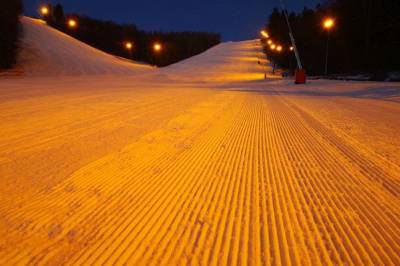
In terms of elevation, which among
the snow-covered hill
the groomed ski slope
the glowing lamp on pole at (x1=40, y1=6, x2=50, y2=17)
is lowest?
the groomed ski slope

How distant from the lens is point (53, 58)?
47250 mm

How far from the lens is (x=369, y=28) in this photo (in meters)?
36.2

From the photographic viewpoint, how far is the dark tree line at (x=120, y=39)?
88.6 m

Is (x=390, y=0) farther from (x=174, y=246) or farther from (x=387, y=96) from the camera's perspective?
(x=174, y=246)

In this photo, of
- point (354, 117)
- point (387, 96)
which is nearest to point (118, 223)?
point (354, 117)

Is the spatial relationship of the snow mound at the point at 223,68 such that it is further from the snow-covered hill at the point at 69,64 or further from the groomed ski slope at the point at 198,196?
the groomed ski slope at the point at 198,196

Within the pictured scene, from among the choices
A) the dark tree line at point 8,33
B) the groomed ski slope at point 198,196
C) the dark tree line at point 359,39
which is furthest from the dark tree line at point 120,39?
the groomed ski slope at point 198,196

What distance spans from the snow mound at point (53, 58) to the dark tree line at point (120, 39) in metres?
27.0

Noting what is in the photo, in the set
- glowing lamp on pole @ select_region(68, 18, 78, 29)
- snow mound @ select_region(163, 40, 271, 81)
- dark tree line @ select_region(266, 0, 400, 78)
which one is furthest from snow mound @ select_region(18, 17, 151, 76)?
dark tree line @ select_region(266, 0, 400, 78)

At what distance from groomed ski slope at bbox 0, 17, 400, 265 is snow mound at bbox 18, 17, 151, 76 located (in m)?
39.6

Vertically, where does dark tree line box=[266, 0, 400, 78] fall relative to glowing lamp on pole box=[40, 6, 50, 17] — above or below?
below

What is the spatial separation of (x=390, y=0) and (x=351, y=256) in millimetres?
39505

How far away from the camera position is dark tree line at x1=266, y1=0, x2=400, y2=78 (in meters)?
33.5

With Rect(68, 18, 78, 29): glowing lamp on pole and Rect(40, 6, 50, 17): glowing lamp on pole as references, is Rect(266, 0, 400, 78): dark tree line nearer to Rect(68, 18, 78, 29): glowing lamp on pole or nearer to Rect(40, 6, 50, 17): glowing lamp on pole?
Rect(68, 18, 78, 29): glowing lamp on pole
